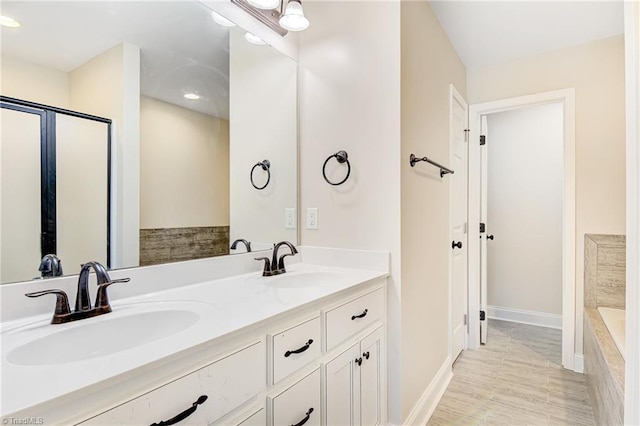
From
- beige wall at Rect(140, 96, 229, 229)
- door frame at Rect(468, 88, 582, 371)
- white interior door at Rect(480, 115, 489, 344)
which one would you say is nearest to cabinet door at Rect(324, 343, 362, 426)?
beige wall at Rect(140, 96, 229, 229)

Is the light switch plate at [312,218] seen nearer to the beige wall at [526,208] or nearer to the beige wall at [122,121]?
the beige wall at [122,121]

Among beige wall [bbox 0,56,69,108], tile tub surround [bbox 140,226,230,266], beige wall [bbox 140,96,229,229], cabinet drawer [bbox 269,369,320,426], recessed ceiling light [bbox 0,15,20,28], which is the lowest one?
cabinet drawer [bbox 269,369,320,426]

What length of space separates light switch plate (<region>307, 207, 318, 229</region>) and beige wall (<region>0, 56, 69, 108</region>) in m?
1.22

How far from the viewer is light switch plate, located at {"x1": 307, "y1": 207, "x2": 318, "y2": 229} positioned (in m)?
1.94

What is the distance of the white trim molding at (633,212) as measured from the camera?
2.65 feet

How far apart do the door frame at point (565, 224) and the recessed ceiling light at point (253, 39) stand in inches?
81.8

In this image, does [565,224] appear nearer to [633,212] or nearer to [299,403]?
[633,212]

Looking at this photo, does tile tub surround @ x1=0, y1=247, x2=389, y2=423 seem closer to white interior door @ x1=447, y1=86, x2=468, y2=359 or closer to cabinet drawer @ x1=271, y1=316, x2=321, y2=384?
cabinet drawer @ x1=271, y1=316, x2=321, y2=384

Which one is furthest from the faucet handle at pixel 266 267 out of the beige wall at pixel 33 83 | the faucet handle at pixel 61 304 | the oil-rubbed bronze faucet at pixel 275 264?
the beige wall at pixel 33 83

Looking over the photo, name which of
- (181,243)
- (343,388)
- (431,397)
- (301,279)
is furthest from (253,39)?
(431,397)

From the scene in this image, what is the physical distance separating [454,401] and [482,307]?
1129mm

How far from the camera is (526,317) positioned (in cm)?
357

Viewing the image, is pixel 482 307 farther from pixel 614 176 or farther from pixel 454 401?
pixel 614 176

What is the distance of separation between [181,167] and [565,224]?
279 cm
